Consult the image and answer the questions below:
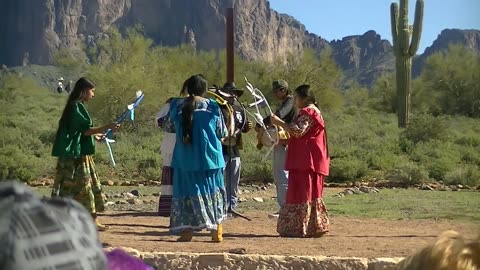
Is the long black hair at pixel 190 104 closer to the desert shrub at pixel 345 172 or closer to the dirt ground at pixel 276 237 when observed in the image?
the dirt ground at pixel 276 237

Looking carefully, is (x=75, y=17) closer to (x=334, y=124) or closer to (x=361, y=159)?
(x=334, y=124)

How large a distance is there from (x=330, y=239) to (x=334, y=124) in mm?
28170

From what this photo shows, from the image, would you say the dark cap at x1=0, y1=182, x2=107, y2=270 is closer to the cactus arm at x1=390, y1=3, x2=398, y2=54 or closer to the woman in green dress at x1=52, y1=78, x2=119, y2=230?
the woman in green dress at x1=52, y1=78, x2=119, y2=230

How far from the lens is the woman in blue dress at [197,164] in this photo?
7203 mm

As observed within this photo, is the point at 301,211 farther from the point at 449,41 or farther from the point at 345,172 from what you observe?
the point at 449,41

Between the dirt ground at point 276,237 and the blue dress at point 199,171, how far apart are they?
21 cm

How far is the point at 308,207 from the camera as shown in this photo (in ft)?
25.6

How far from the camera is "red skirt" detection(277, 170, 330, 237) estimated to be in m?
7.76

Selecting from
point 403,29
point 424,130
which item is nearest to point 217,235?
point 403,29

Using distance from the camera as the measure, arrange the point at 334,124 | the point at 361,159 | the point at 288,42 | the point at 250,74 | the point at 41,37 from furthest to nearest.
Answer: the point at 288,42, the point at 41,37, the point at 250,74, the point at 334,124, the point at 361,159

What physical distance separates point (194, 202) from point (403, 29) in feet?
58.0

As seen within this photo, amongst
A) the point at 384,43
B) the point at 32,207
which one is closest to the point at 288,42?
the point at 384,43

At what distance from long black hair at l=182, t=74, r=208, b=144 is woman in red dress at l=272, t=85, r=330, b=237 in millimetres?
895

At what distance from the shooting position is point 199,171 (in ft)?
23.9
